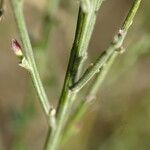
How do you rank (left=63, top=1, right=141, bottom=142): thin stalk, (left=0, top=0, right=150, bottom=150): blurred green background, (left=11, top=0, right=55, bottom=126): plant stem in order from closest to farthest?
(left=11, top=0, right=55, bottom=126): plant stem < (left=63, top=1, right=141, bottom=142): thin stalk < (left=0, top=0, right=150, bottom=150): blurred green background

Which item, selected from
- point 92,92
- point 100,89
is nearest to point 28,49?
point 92,92

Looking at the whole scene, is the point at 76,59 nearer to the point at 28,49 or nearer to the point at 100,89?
the point at 28,49

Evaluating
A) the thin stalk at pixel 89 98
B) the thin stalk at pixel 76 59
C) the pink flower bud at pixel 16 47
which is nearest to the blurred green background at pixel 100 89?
the thin stalk at pixel 89 98

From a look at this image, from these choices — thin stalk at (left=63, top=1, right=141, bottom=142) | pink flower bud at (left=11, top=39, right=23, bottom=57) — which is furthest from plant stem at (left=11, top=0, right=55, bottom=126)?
thin stalk at (left=63, top=1, right=141, bottom=142)

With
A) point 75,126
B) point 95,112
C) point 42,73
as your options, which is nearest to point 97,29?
point 95,112

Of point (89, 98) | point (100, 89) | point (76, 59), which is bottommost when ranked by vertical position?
point (100, 89)

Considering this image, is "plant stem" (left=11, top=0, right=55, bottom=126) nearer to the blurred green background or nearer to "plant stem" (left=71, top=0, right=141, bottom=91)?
"plant stem" (left=71, top=0, right=141, bottom=91)

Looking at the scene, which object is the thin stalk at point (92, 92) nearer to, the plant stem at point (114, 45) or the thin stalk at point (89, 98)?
the thin stalk at point (89, 98)
